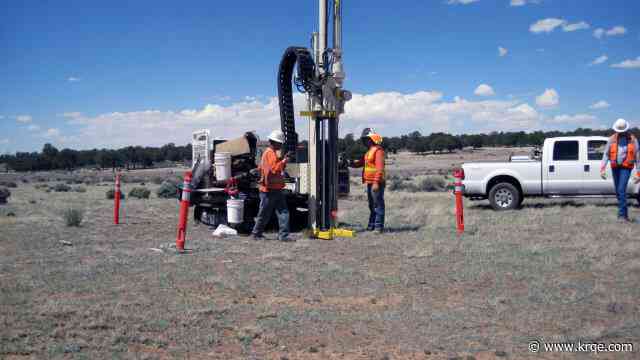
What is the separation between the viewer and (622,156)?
13742 mm

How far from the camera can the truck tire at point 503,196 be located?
17625mm

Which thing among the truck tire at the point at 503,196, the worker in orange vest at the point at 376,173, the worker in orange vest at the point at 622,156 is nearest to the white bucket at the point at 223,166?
the worker in orange vest at the point at 376,173

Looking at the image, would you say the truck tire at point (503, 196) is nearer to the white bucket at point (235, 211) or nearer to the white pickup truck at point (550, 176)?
the white pickup truck at point (550, 176)

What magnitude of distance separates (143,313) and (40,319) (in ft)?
3.38

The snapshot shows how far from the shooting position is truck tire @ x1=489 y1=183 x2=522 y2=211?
694 inches

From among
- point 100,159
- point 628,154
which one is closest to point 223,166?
point 628,154

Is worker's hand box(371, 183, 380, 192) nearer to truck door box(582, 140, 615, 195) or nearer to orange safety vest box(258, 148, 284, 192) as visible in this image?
orange safety vest box(258, 148, 284, 192)

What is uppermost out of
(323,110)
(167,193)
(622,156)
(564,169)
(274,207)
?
(323,110)

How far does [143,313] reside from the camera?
6652 mm

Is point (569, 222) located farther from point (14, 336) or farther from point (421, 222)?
point (14, 336)

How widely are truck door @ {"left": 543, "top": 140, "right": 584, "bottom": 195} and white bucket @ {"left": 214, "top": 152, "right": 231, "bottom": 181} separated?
9.32 metres

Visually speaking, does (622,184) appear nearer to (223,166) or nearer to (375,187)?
(375,187)

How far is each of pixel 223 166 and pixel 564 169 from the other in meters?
9.85

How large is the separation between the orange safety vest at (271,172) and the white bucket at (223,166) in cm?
180
